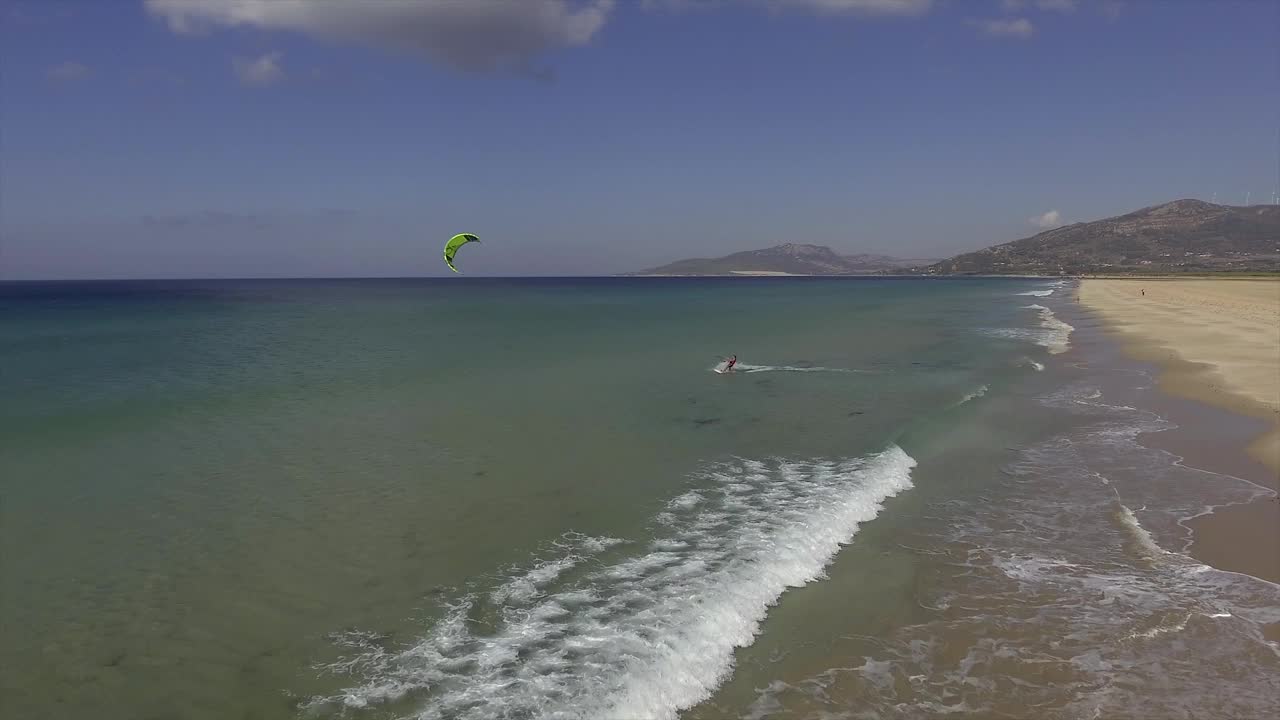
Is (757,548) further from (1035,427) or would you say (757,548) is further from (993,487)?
(1035,427)

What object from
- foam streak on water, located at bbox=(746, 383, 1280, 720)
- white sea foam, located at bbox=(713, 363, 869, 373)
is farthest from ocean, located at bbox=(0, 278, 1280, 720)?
white sea foam, located at bbox=(713, 363, 869, 373)

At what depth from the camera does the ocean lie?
273 inches

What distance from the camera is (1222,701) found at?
642 cm

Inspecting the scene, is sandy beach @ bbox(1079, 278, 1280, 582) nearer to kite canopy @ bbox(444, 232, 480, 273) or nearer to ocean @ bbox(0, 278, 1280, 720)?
ocean @ bbox(0, 278, 1280, 720)

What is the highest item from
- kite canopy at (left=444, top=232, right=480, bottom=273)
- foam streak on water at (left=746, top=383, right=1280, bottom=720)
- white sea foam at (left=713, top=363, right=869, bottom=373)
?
kite canopy at (left=444, top=232, right=480, bottom=273)

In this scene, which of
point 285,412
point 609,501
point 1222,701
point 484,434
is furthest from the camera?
point 285,412

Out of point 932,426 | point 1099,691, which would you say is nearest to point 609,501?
point 1099,691

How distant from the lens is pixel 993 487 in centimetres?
1284

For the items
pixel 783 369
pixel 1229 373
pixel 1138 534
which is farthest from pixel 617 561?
pixel 1229 373

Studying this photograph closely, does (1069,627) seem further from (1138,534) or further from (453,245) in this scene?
(453,245)

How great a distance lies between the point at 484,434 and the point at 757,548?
9.39 metres

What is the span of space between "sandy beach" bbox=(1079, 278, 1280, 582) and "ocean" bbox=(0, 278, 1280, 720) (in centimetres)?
57

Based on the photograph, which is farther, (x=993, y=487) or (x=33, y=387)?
(x=33, y=387)

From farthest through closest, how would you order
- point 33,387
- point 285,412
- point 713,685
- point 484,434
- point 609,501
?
point 33,387 → point 285,412 → point 484,434 → point 609,501 → point 713,685
